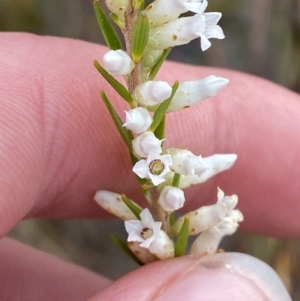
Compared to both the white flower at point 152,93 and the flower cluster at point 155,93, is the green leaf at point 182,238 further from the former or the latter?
the white flower at point 152,93

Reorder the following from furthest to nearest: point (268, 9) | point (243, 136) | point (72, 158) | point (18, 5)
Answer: point (268, 9) → point (18, 5) → point (243, 136) → point (72, 158)

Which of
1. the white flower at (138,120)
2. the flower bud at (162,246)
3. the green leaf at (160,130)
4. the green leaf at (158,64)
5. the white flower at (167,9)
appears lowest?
the flower bud at (162,246)

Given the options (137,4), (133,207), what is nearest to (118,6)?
(137,4)

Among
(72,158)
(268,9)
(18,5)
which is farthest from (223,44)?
(72,158)

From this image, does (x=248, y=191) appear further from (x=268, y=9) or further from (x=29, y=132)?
(x=268, y=9)

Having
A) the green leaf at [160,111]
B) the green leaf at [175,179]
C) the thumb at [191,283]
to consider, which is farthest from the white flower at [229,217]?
the green leaf at [160,111]

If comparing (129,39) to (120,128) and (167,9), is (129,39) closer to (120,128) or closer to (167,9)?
(167,9)
